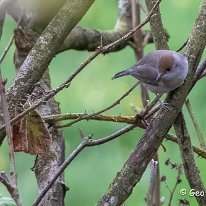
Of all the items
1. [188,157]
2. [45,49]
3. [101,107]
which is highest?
[101,107]

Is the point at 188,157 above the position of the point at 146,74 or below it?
below

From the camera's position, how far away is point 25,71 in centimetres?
110

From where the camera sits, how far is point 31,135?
111 centimetres

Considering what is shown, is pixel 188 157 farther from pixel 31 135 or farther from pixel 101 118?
pixel 31 135

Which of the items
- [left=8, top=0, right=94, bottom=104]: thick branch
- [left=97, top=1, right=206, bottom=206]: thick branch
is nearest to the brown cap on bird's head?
[left=97, top=1, right=206, bottom=206]: thick branch

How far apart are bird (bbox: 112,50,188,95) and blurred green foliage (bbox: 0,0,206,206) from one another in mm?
1573

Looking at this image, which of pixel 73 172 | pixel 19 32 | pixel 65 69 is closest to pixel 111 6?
pixel 65 69

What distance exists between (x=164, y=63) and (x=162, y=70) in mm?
69

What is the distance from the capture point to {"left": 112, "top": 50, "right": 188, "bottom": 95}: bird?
127cm

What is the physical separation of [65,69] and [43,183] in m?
3.06

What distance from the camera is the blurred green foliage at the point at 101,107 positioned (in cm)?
355

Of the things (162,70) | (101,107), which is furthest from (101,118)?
(101,107)

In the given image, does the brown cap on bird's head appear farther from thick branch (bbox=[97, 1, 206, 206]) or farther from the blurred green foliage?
the blurred green foliage

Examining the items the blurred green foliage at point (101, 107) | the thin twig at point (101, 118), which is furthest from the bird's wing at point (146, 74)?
the blurred green foliage at point (101, 107)
